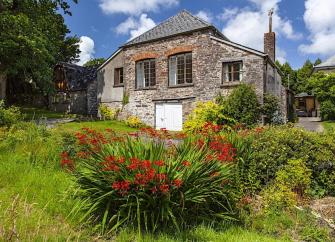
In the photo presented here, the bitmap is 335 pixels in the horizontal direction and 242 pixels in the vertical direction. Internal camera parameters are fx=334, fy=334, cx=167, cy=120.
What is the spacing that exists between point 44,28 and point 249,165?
2094 cm

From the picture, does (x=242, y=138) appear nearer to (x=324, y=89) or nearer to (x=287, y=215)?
(x=287, y=215)

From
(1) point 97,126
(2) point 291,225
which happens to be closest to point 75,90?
(1) point 97,126

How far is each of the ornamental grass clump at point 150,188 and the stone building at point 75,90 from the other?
2311 centimetres

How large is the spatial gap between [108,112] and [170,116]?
565cm

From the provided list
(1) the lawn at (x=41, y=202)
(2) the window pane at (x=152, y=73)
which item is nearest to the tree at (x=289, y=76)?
(2) the window pane at (x=152, y=73)

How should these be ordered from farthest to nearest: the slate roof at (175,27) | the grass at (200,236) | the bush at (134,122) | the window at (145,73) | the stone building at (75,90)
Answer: the stone building at (75,90), the window at (145,73), the bush at (134,122), the slate roof at (175,27), the grass at (200,236)

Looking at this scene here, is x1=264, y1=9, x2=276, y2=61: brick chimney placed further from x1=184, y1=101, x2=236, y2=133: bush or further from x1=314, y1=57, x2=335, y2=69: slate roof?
x1=314, y1=57, x2=335, y2=69: slate roof

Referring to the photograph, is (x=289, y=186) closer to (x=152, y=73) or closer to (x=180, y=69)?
(x=180, y=69)

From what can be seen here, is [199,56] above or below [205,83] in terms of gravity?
above

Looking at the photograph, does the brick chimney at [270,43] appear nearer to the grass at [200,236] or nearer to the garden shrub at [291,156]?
the garden shrub at [291,156]

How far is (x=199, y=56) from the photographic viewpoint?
2086 centimetres

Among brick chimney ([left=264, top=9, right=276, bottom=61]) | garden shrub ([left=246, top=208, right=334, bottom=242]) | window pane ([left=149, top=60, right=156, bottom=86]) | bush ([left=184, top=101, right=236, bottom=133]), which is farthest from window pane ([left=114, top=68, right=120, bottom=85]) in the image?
garden shrub ([left=246, top=208, right=334, bottom=242])

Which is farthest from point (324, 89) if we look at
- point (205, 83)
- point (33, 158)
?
point (33, 158)

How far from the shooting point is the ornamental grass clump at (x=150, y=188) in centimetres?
441
